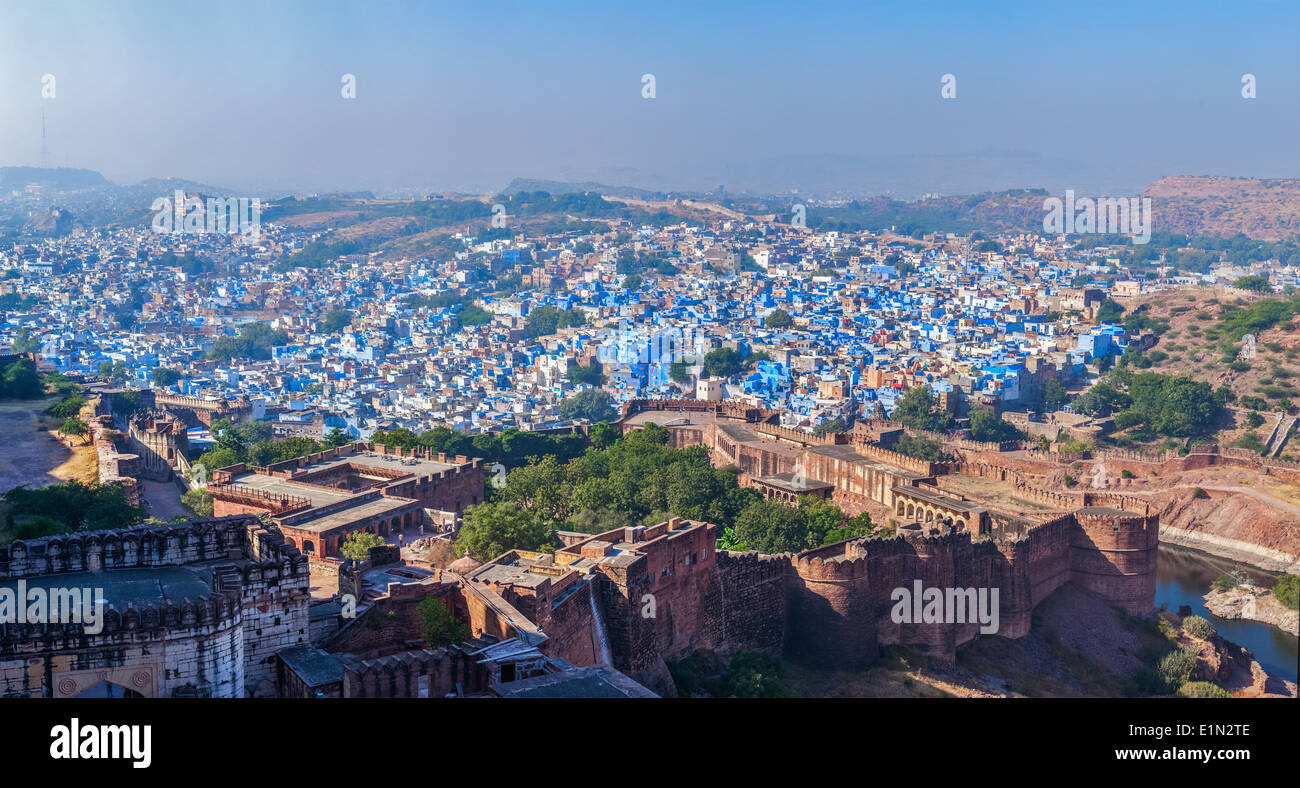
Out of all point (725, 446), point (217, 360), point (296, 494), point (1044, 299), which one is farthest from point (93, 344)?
point (1044, 299)

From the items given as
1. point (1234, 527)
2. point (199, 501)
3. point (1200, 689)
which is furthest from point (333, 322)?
point (1200, 689)

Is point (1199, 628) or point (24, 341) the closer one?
point (1199, 628)

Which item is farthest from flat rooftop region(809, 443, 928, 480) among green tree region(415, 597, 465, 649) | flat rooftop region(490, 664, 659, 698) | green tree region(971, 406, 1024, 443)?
flat rooftop region(490, 664, 659, 698)

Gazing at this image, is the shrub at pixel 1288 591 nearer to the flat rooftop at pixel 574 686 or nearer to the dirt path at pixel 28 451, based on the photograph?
the flat rooftop at pixel 574 686

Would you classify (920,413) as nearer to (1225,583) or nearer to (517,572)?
(1225,583)
